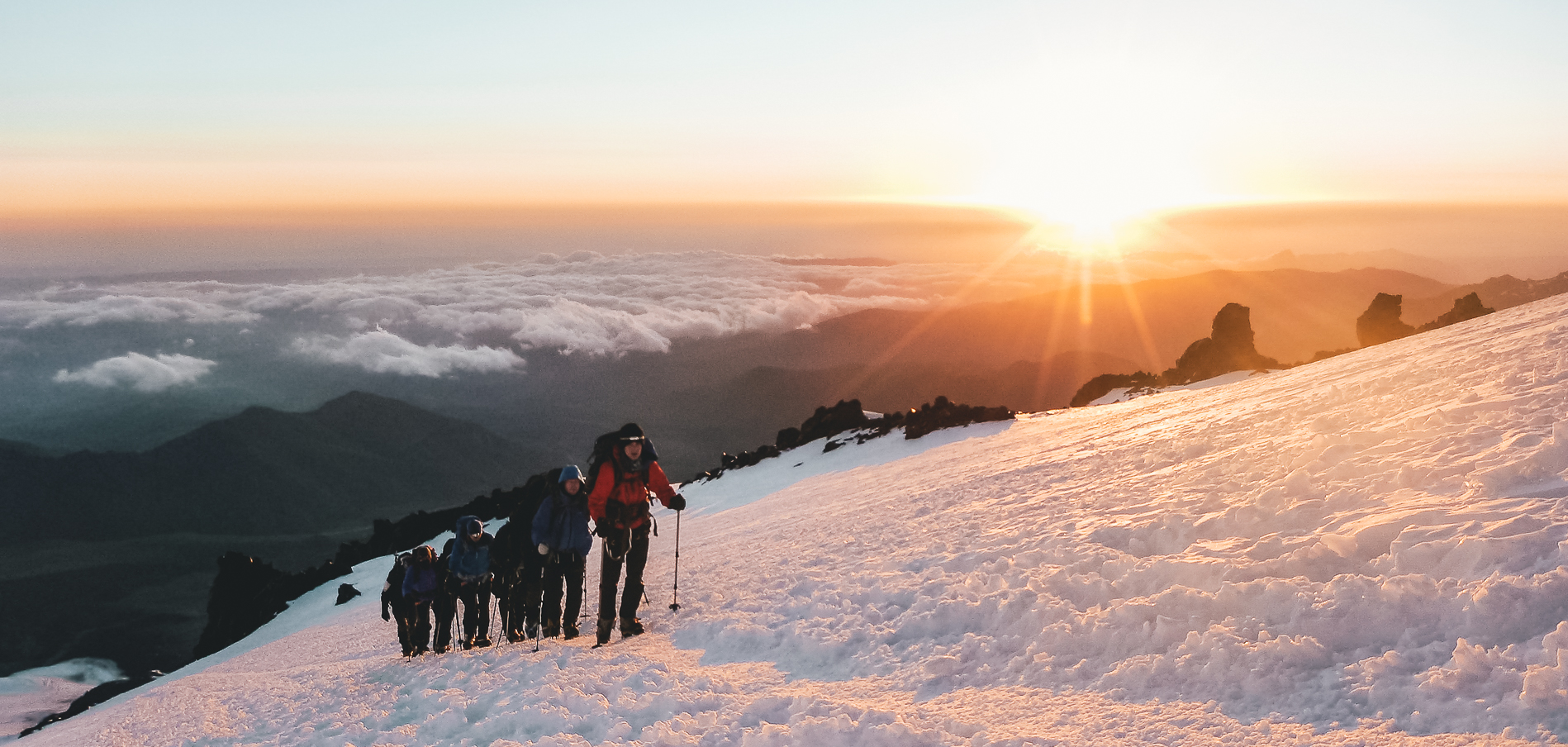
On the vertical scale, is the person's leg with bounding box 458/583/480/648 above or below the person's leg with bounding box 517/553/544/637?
below

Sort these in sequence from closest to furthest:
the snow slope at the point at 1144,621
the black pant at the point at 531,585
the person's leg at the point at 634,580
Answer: the snow slope at the point at 1144,621
the person's leg at the point at 634,580
the black pant at the point at 531,585

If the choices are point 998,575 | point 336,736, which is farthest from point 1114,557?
point 336,736

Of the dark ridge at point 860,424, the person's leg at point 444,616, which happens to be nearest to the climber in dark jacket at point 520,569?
the person's leg at point 444,616

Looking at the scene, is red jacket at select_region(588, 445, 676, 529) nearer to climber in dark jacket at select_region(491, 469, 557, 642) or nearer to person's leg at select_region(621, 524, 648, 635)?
person's leg at select_region(621, 524, 648, 635)

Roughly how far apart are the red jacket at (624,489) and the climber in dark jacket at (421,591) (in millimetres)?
3801

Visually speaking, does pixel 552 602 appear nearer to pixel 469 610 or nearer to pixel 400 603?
pixel 469 610

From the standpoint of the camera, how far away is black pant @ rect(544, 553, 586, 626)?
1009 cm

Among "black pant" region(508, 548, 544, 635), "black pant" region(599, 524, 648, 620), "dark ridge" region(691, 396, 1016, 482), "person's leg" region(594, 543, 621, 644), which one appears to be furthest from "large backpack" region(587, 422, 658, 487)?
"dark ridge" region(691, 396, 1016, 482)

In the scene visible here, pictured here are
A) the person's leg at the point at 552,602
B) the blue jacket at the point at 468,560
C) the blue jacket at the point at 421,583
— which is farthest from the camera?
the blue jacket at the point at 421,583

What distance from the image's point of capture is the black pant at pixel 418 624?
1195cm

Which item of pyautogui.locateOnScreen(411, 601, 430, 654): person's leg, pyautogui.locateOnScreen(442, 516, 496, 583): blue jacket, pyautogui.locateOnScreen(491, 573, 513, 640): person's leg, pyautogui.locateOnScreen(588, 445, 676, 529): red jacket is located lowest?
pyautogui.locateOnScreen(411, 601, 430, 654): person's leg

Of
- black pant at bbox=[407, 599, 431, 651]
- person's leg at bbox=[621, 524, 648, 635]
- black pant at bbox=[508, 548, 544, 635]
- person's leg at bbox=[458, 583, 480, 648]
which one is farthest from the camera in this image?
black pant at bbox=[407, 599, 431, 651]

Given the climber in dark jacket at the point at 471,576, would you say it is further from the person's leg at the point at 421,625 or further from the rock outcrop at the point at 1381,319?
the rock outcrop at the point at 1381,319

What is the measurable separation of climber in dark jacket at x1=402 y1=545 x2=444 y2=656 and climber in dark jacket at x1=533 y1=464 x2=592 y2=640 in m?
2.67
